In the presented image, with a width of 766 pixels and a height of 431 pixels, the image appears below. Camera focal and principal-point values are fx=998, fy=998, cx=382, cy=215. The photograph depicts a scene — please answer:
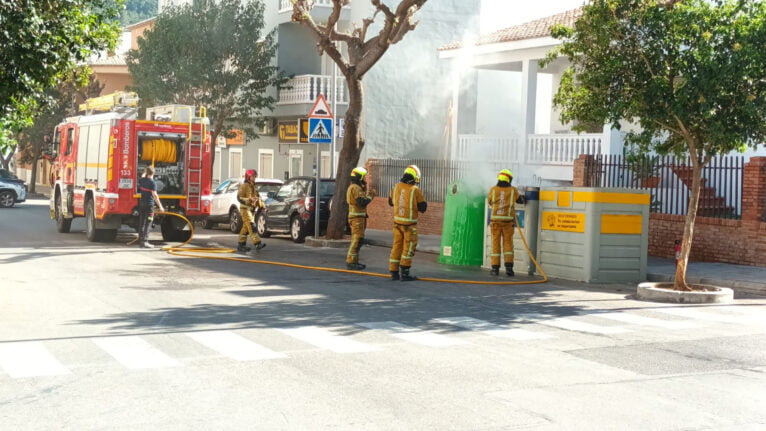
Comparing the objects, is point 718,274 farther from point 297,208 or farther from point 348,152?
point 297,208

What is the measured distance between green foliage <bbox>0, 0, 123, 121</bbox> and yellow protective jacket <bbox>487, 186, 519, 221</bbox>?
674 centimetres

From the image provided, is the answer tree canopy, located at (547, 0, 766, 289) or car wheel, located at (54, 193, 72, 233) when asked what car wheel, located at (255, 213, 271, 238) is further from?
tree canopy, located at (547, 0, 766, 289)

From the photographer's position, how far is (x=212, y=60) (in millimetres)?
34969

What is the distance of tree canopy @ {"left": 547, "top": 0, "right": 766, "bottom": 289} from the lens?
533 inches

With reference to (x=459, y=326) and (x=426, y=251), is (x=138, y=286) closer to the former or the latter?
(x=459, y=326)

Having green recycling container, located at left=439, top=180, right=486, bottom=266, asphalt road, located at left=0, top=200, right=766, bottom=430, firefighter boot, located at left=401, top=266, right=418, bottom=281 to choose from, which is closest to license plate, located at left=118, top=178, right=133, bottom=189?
asphalt road, located at left=0, top=200, right=766, bottom=430

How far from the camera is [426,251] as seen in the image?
21.9m

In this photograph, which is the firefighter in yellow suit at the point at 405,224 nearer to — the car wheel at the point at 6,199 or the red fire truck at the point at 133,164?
the red fire truck at the point at 133,164

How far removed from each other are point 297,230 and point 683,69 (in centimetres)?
1183

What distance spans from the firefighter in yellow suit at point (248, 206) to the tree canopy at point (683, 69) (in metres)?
7.63

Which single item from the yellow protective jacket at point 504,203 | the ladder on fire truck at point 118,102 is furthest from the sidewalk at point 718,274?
the ladder on fire truck at point 118,102

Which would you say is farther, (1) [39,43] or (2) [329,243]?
(2) [329,243]

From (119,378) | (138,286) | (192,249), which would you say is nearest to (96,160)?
(192,249)

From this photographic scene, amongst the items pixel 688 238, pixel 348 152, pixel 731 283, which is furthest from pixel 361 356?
pixel 348 152
